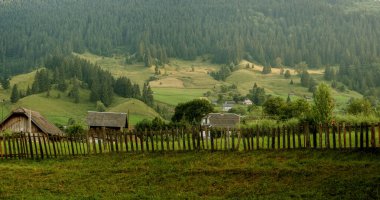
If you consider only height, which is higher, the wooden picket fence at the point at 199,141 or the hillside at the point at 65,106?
the wooden picket fence at the point at 199,141

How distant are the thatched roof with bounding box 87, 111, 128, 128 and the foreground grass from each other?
42985mm

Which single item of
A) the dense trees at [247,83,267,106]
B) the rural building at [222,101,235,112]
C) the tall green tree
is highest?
the tall green tree

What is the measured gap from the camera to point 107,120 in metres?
68.9

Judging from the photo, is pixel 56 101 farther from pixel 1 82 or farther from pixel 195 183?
pixel 195 183

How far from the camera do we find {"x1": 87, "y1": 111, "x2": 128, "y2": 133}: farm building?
224 feet

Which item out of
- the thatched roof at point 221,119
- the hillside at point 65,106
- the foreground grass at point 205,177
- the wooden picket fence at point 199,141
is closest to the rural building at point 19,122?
the wooden picket fence at point 199,141

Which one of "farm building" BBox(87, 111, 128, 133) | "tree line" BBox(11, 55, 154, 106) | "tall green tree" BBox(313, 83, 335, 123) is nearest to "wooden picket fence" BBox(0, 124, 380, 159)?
"tall green tree" BBox(313, 83, 335, 123)

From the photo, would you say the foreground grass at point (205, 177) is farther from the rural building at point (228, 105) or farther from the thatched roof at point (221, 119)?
the rural building at point (228, 105)

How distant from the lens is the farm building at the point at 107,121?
6825cm

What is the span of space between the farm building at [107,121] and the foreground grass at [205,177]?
43.0 metres

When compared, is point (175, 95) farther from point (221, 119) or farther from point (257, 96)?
point (221, 119)

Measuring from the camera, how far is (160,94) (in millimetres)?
176750

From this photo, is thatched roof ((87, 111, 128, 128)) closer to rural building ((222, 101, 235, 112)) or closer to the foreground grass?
the foreground grass

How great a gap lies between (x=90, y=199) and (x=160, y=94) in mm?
159024
